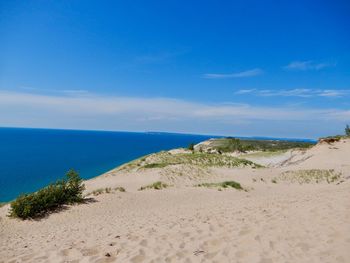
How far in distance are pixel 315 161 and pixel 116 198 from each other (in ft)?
84.3

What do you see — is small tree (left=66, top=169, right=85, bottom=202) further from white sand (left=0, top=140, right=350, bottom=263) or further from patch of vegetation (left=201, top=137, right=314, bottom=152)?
patch of vegetation (left=201, top=137, right=314, bottom=152)

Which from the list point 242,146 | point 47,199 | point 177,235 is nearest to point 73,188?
point 47,199

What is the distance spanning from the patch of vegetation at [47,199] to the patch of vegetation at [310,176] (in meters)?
17.7

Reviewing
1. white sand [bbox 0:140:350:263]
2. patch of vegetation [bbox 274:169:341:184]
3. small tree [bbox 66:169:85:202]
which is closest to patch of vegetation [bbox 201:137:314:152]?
patch of vegetation [bbox 274:169:341:184]

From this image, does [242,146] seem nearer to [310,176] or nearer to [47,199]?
[310,176]

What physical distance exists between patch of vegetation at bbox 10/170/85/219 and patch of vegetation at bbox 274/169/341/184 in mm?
17706

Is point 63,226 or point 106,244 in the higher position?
point 106,244

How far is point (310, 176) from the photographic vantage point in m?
26.7

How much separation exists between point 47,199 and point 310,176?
2205cm

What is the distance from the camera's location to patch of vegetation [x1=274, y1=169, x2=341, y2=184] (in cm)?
2516

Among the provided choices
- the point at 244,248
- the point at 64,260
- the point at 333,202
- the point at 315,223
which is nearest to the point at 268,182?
the point at 333,202

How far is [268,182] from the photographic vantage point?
2531 centimetres

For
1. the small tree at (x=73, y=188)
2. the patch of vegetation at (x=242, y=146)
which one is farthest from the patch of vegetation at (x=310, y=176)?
the patch of vegetation at (x=242, y=146)

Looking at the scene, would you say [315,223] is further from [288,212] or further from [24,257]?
[24,257]
